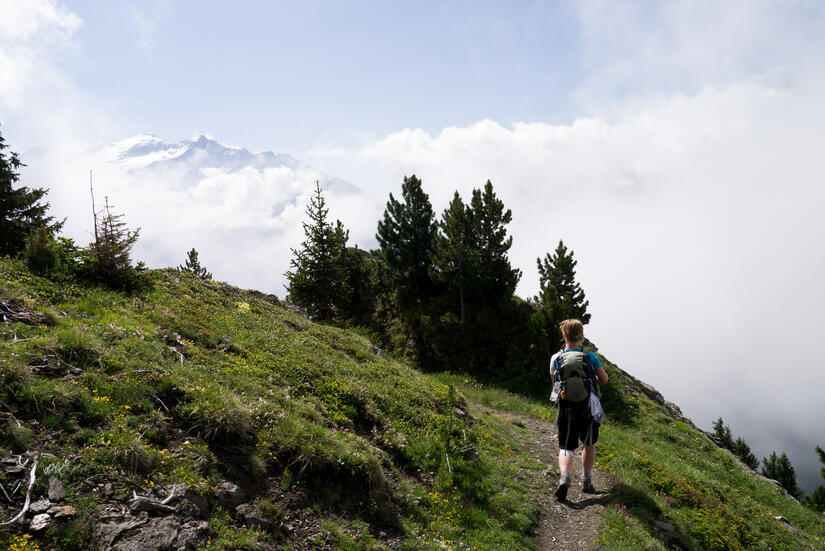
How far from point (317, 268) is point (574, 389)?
25357 millimetres

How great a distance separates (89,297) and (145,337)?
307 centimetres

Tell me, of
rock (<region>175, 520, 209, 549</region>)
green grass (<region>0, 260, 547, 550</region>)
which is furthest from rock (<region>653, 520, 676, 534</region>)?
rock (<region>175, 520, 209, 549</region>)

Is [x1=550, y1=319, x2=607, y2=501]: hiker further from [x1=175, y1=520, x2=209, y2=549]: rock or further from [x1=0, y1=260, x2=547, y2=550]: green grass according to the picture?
[x1=175, y1=520, x2=209, y2=549]: rock

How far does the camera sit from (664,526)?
9.38 m

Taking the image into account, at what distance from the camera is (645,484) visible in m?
11.0

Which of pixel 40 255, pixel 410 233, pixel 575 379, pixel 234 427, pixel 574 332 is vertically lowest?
pixel 234 427

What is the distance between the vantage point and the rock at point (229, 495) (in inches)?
240

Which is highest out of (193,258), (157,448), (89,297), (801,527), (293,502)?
(193,258)

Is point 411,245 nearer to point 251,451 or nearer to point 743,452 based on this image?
point 251,451

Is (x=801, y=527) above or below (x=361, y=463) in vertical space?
below

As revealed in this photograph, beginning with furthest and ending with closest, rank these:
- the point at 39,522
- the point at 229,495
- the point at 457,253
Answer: the point at 457,253 → the point at 229,495 → the point at 39,522

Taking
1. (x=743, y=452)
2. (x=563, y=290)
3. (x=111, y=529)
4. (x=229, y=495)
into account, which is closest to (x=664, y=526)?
(x=229, y=495)

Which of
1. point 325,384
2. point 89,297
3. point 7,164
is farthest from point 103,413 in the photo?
point 7,164

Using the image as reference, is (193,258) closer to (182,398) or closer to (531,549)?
(182,398)
